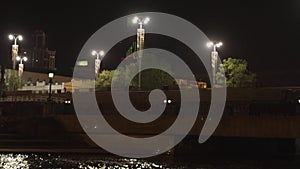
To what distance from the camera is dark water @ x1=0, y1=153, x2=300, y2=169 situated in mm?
23016

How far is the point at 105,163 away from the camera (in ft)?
80.6

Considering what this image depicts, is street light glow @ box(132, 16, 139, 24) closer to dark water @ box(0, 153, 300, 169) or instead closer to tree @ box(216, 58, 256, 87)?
dark water @ box(0, 153, 300, 169)

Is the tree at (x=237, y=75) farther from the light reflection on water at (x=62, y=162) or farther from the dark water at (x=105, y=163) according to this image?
the light reflection on water at (x=62, y=162)

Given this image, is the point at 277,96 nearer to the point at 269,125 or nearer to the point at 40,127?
the point at 269,125

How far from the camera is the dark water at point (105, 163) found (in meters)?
23.0

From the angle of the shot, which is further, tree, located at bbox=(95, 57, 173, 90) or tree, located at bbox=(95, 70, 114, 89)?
tree, located at bbox=(95, 70, 114, 89)

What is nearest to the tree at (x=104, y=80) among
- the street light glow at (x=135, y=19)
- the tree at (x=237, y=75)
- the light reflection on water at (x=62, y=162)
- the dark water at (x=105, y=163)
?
the tree at (x=237, y=75)

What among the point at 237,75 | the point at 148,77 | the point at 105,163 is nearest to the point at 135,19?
the point at 148,77

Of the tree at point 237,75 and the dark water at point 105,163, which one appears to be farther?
the tree at point 237,75

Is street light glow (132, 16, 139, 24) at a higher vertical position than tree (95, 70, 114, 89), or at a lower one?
higher

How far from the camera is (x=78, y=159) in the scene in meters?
25.8

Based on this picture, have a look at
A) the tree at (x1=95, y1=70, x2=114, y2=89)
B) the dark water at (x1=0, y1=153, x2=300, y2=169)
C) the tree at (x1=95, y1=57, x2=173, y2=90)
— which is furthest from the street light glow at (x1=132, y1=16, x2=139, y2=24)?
the tree at (x1=95, y1=70, x2=114, y2=89)

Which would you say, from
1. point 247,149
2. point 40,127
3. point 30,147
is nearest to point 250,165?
point 247,149

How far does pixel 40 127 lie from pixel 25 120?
2478 millimetres
